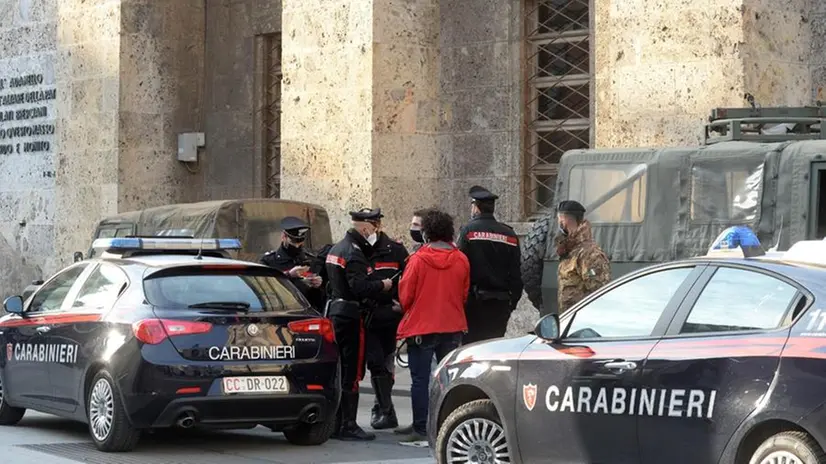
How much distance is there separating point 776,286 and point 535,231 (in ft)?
19.6

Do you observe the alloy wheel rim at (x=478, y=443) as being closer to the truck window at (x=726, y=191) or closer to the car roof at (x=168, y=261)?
the car roof at (x=168, y=261)

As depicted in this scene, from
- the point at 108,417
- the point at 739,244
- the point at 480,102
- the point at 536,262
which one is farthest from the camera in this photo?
the point at 480,102

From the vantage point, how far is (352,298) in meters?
11.3

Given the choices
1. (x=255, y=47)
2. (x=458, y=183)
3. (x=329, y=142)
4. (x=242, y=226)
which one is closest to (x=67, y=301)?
(x=242, y=226)

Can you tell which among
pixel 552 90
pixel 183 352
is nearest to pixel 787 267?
pixel 183 352

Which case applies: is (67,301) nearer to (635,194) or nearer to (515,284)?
(515,284)

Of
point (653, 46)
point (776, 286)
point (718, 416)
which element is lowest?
point (718, 416)

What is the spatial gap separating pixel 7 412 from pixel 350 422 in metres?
2.83

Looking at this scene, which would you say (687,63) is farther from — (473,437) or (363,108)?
(473,437)

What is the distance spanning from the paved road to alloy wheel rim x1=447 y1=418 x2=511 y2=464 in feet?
5.56

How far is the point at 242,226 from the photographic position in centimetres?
1722

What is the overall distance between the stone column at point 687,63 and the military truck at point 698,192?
1.77 m

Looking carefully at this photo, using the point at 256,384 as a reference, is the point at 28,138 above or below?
above

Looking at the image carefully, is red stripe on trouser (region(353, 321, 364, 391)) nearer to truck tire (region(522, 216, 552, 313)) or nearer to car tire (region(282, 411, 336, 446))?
car tire (region(282, 411, 336, 446))
